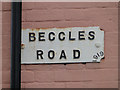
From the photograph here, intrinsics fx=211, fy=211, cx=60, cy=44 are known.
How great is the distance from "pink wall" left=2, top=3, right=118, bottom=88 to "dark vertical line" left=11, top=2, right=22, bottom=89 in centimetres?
7

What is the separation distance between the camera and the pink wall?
45.1 inches

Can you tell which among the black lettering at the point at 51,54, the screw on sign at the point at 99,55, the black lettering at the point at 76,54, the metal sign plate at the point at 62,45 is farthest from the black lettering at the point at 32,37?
the screw on sign at the point at 99,55

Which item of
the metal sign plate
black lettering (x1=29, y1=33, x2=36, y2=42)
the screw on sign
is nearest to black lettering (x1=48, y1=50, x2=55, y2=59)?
the metal sign plate

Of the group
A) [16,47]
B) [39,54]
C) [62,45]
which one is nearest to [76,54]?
[62,45]

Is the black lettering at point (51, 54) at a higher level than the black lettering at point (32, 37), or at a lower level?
lower

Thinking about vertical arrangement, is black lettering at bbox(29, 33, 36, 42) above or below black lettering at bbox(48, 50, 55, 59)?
above

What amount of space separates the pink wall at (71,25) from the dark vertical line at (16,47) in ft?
0.21

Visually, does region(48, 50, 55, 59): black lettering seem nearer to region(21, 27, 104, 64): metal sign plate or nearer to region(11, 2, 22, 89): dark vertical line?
region(21, 27, 104, 64): metal sign plate

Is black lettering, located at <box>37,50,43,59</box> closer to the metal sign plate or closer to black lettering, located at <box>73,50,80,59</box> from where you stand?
the metal sign plate

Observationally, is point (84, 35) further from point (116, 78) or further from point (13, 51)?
point (13, 51)

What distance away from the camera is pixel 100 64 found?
115cm

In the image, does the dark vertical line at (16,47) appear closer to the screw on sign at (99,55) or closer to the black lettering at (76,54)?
the black lettering at (76,54)

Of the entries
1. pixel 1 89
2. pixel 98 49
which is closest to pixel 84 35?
pixel 98 49

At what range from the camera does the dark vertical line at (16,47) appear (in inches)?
43.3
